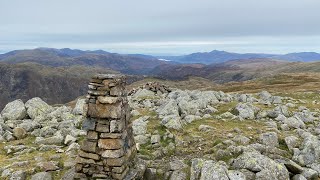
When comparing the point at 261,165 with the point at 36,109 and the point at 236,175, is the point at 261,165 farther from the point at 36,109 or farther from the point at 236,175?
the point at 36,109

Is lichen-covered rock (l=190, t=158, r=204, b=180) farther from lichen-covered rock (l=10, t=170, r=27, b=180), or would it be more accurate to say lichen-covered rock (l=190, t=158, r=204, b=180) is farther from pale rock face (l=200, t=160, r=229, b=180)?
lichen-covered rock (l=10, t=170, r=27, b=180)

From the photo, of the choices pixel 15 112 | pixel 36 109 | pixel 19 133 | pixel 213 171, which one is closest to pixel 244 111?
pixel 213 171

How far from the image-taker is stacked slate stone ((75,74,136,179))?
1445 cm

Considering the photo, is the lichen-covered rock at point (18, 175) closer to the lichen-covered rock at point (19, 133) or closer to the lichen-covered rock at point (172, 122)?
the lichen-covered rock at point (19, 133)

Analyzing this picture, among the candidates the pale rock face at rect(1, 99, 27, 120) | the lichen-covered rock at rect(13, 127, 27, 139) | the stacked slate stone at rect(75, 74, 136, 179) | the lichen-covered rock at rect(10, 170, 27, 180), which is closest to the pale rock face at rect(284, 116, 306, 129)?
the stacked slate stone at rect(75, 74, 136, 179)

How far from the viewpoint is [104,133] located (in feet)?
48.0

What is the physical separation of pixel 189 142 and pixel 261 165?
5.91 meters

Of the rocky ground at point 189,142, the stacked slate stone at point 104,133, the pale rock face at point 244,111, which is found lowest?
the rocky ground at point 189,142

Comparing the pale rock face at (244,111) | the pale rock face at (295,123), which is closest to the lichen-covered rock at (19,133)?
the pale rock face at (244,111)

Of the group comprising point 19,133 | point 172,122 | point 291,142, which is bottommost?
point 19,133

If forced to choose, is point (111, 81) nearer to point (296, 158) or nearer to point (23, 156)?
point (23, 156)

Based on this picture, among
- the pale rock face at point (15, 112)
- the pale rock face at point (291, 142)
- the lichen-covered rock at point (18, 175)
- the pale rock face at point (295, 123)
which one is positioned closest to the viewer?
the lichen-covered rock at point (18, 175)

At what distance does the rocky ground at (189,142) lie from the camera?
16859 millimetres

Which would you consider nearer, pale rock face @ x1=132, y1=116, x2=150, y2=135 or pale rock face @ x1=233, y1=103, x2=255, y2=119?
pale rock face @ x1=132, y1=116, x2=150, y2=135
